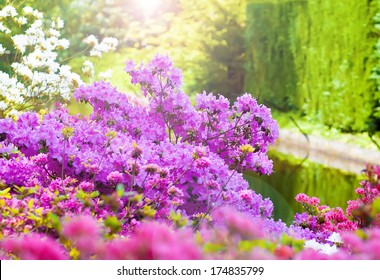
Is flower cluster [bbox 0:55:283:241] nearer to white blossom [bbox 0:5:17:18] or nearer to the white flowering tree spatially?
the white flowering tree

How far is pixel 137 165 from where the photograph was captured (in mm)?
3338

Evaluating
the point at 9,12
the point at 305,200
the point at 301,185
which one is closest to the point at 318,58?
the point at 301,185

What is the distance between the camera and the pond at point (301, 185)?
24.1ft

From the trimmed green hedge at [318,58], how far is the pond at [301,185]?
195cm

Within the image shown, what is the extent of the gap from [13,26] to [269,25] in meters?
8.53

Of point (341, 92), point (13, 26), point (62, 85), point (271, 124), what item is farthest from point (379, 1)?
point (271, 124)

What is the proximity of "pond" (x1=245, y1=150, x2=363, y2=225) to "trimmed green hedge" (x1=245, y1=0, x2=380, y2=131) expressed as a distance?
6.41 feet

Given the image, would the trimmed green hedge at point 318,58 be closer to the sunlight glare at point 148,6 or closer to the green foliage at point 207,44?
the green foliage at point 207,44

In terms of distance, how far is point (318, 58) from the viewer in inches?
526

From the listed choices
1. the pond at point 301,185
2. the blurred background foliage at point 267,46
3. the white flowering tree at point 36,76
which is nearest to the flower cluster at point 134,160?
the white flowering tree at point 36,76

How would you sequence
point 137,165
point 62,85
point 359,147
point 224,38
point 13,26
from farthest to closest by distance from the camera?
1. point 224,38
2. point 359,147
3. point 13,26
4. point 62,85
5. point 137,165

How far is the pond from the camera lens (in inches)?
289

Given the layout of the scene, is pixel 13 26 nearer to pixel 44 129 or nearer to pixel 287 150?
pixel 44 129

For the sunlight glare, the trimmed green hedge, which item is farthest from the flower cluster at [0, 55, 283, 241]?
the sunlight glare
